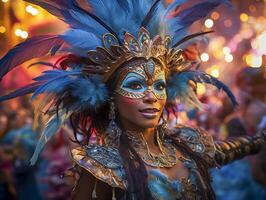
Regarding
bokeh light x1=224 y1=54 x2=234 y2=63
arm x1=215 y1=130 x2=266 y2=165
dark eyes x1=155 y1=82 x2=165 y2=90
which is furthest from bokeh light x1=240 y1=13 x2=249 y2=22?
dark eyes x1=155 y1=82 x2=165 y2=90

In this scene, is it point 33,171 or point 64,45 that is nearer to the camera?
point 64,45

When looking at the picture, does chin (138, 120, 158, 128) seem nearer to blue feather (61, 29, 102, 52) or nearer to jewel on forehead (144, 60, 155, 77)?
jewel on forehead (144, 60, 155, 77)

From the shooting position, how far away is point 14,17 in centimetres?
1089

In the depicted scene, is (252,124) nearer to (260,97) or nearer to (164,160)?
(260,97)

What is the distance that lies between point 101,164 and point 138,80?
518 mm

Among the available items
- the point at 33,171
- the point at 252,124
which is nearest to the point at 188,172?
the point at 252,124

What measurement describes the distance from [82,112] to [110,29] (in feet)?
1.67

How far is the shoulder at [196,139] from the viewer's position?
306 cm

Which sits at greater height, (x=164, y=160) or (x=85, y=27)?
(x=85, y=27)

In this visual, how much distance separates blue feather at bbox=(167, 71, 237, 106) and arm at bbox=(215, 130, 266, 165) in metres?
0.39

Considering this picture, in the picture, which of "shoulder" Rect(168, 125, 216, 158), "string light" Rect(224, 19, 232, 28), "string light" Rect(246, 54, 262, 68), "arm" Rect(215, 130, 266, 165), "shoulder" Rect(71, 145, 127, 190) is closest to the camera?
"shoulder" Rect(71, 145, 127, 190)

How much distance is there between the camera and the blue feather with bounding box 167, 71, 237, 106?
3094 mm

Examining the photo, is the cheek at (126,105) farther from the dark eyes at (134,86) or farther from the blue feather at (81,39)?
the blue feather at (81,39)

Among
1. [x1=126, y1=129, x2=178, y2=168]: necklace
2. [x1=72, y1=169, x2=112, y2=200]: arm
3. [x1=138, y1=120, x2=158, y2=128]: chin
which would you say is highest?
[x1=138, y1=120, x2=158, y2=128]: chin
